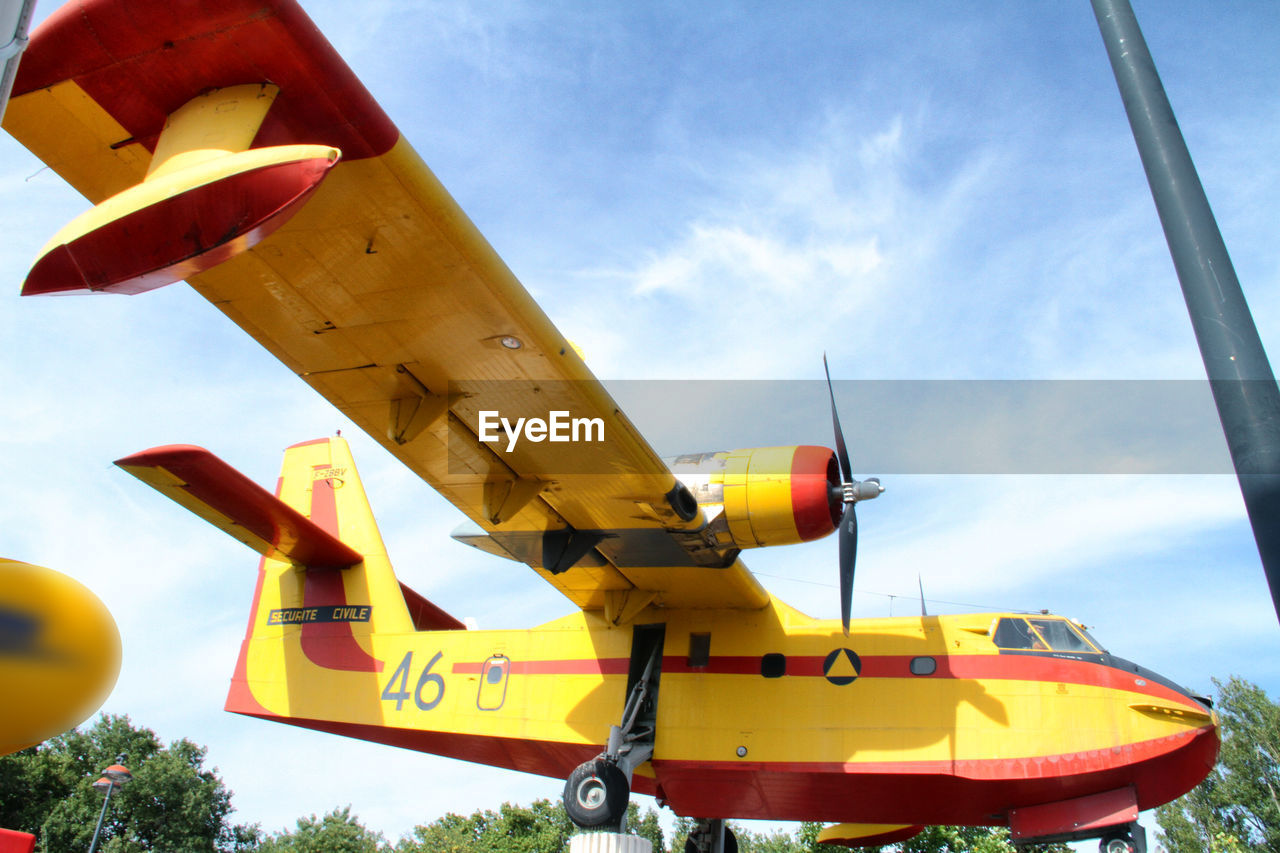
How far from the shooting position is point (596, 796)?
8.12 metres

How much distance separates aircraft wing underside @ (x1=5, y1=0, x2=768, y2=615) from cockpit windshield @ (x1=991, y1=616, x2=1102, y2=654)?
105 inches

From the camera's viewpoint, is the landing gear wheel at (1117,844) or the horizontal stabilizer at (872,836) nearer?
the landing gear wheel at (1117,844)

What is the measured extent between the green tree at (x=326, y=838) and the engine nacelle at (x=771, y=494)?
109 ft

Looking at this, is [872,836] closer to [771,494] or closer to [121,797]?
[771,494]

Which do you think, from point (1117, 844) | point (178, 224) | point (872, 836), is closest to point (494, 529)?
point (178, 224)

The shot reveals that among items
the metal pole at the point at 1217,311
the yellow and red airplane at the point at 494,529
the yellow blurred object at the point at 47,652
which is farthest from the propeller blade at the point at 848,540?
the yellow blurred object at the point at 47,652

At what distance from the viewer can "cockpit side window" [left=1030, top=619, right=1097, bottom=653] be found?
8.61 meters

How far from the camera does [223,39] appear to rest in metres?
4.04

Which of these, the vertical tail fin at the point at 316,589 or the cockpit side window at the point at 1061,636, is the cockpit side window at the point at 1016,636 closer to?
the cockpit side window at the point at 1061,636

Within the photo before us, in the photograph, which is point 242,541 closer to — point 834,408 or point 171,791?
point 834,408

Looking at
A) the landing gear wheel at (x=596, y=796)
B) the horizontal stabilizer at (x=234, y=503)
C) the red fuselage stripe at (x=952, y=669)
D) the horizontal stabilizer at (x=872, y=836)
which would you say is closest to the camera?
the horizontal stabilizer at (x=234, y=503)

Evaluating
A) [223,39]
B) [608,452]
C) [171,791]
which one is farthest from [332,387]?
[171,791]

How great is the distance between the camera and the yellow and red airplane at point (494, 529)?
13.4ft

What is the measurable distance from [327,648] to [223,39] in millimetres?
8839
